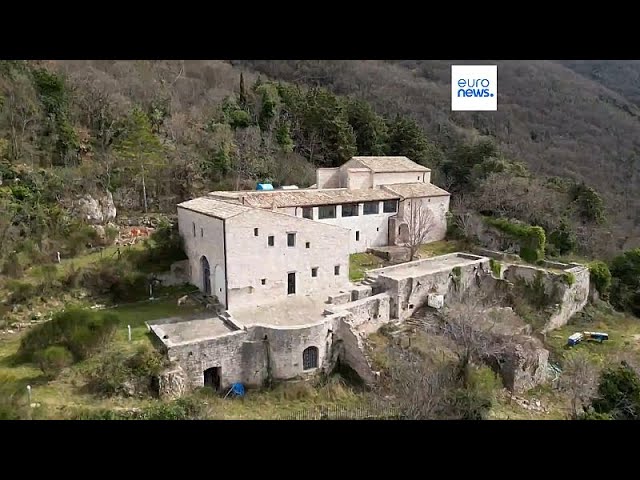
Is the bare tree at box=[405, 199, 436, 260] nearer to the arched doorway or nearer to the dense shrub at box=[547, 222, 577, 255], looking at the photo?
the dense shrub at box=[547, 222, 577, 255]

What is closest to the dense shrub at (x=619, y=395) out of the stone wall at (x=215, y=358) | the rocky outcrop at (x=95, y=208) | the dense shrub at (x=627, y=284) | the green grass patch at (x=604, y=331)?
the green grass patch at (x=604, y=331)

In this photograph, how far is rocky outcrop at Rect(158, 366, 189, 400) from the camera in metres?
16.6

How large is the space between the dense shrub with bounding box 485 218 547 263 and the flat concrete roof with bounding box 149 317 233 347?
19685 mm

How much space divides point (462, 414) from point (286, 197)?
51.0ft

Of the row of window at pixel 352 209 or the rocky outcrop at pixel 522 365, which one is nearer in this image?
the rocky outcrop at pixel 522 365

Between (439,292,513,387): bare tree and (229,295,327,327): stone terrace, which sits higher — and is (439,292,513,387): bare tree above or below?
below

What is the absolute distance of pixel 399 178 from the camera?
113 feet

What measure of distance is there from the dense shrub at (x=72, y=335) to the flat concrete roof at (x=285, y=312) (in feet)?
16.5

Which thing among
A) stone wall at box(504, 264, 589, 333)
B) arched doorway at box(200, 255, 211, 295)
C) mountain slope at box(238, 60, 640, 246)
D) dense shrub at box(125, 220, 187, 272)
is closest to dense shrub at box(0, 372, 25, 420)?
arched doorway at box(200, 255, 211, 295)

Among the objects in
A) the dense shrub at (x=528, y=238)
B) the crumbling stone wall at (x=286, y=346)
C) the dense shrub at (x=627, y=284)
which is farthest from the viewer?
the dense shrub at (x=528, y=238)

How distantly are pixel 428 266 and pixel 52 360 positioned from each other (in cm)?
1809

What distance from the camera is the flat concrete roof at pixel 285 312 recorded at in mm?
19969

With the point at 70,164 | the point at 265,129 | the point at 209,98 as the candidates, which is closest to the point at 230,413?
the point at 70,164

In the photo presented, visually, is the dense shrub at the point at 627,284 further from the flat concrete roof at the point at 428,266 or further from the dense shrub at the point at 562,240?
the flat concrete roof at the point at 428,266
